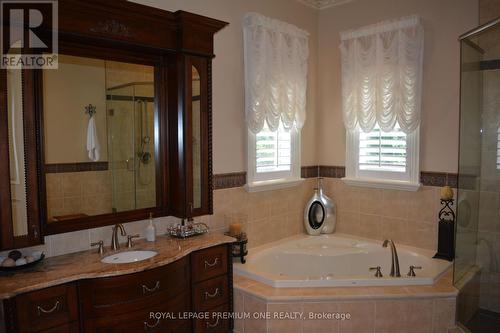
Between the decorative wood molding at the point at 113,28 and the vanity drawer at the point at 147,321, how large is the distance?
1.68 meters

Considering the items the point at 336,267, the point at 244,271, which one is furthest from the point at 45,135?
the point at 336,267

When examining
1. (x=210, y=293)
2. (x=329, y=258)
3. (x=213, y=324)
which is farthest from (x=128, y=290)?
(x=329, y=258)

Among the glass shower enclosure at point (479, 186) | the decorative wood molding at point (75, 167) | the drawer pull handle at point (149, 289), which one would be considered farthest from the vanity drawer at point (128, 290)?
the glass shower enclosure at point (479, 186)

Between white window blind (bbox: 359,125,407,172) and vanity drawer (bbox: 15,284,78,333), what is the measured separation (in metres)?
2.86

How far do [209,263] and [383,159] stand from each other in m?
2.03

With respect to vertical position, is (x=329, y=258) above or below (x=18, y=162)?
below

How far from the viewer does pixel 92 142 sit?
2.53 metres

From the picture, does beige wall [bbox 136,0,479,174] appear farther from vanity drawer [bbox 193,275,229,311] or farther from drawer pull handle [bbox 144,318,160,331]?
drawer pull handle [bbox 144,318,160,331]

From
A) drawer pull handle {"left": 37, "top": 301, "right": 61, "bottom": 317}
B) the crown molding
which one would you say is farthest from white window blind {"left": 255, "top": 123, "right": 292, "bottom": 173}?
drawer pull handle {"left": 37, "top": 301, "right": 61, "bottom": 317}

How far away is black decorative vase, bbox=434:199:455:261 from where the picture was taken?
3.26 metres

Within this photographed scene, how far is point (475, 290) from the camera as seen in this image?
9.37 feet

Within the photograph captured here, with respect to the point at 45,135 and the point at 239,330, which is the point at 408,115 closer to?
the point at 239,330

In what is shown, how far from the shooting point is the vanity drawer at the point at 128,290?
2081mm

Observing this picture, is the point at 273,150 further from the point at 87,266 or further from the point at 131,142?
the point at 87,266
